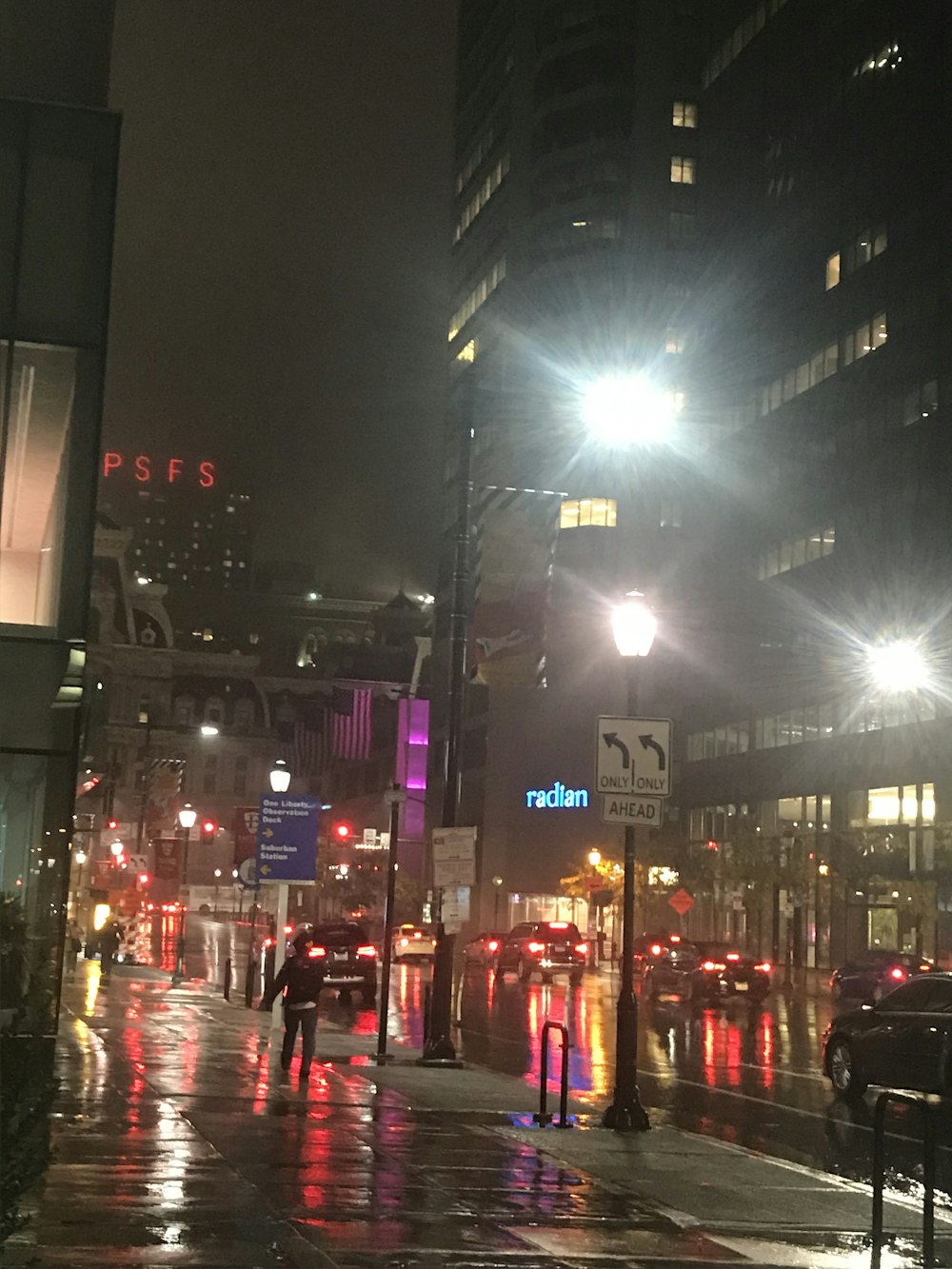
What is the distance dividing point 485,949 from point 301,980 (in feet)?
150

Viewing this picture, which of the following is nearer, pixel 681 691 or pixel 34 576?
pixel 34 576

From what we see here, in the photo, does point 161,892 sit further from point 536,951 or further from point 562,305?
point 562,305

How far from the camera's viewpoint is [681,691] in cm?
8625

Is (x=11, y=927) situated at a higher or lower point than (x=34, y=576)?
lower

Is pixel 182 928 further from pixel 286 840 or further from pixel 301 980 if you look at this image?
pixel 301 980

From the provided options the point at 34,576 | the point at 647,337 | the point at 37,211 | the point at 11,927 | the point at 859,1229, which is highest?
the point at 647,337

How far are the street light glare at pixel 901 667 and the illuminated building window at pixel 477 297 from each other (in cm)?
6771

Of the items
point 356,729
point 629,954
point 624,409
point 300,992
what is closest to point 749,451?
point 356,729

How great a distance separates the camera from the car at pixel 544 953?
52.7 metres

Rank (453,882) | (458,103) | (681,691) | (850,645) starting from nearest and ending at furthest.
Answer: (453,882) → (850,645) → (681,691) → (458,103)

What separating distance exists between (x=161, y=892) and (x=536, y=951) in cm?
2461

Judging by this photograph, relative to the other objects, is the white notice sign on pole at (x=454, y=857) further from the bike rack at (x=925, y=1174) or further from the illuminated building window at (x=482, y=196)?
the illuminated building window at (x=482, y=196)

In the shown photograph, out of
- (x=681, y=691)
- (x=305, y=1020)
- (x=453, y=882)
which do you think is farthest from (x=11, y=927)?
(x=681, y=691)

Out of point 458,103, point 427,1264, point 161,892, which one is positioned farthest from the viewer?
point 458,103
